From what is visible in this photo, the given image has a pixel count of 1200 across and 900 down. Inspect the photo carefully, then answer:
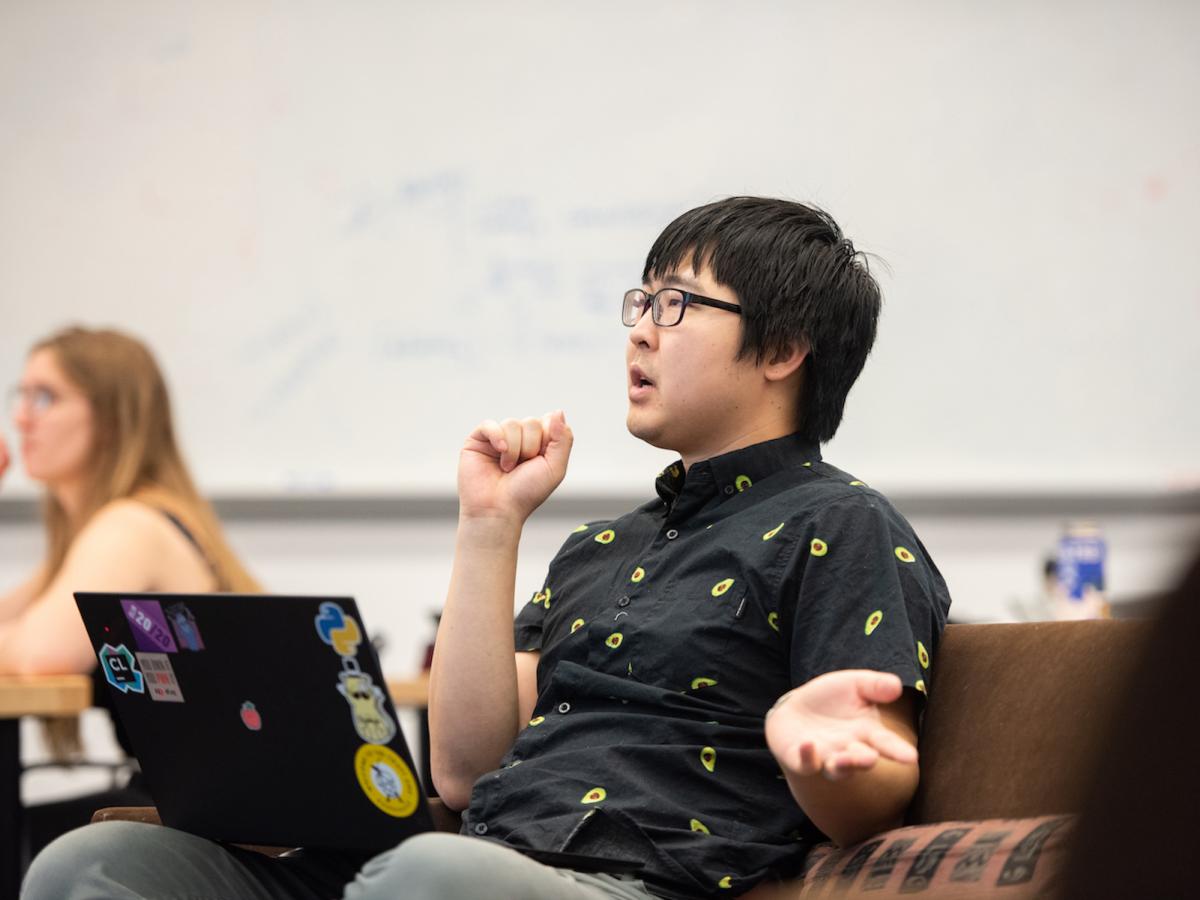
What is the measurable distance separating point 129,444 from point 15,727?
35.9 inches

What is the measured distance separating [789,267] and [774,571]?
36cm

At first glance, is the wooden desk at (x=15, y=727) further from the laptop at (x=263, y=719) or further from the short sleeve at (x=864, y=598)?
the short sleeve at (x=864, y=598)

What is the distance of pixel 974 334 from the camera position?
375 cm

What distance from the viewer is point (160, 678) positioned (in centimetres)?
138

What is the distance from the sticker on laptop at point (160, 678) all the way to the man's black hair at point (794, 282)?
2.13ft

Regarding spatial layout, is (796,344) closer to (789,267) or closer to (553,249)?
(789,267)

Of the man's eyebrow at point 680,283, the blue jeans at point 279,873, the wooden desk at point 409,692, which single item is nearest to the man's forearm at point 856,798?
the blue jeans at point 279,873

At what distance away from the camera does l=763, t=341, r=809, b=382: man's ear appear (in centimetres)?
157

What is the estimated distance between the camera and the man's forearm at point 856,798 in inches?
47.1

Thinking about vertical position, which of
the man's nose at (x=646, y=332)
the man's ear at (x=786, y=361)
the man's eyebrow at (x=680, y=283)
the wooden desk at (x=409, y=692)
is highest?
the man's eyebrow at (x=680, y=283)

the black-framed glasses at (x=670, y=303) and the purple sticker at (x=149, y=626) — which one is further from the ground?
the black-framed glasses at (x=670, y=303)

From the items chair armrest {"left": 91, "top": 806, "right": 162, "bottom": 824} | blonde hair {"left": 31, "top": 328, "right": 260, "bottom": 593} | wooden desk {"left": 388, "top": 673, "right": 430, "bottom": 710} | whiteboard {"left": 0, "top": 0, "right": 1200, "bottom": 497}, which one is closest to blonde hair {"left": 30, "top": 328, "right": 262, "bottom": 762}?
blonde hair {"left": 31, "top": 328, "right": 260, "bottom": 593}

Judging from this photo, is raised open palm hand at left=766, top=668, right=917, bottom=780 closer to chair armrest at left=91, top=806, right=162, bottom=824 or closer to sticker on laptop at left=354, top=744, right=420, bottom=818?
sticker on laptop at left=354, top=744, right=420, bottom=818

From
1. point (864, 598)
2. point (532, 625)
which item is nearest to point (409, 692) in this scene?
point (532, 625)
